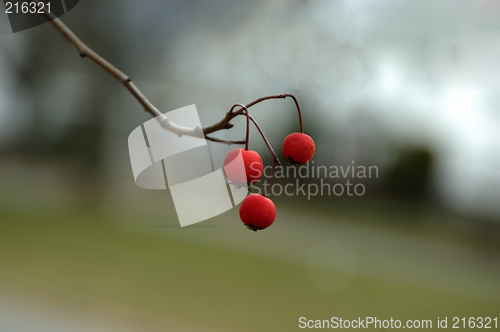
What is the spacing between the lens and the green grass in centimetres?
330

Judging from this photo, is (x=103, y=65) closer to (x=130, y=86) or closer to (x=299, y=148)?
(x=130, y=86)

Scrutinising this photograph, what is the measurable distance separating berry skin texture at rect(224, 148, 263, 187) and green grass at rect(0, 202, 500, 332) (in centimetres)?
278

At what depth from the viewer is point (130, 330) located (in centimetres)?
296

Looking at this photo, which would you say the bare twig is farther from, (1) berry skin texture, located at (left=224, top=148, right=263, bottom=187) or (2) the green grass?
(2) the green grass

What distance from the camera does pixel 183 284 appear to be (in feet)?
12.4

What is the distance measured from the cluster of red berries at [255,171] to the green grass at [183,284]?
8.97ft

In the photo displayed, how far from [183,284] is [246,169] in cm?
347

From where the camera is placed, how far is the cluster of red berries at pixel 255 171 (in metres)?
0.66

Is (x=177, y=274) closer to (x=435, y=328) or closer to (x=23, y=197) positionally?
(x=435, y=328)

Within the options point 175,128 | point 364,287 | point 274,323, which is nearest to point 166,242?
point 274,323

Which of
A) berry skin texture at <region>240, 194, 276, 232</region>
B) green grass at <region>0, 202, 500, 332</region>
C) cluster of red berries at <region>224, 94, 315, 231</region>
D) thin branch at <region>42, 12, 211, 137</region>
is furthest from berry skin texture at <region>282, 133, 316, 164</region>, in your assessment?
green grass at <region>0, 202, 500, 332</region>

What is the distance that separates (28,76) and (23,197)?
2.16 metres

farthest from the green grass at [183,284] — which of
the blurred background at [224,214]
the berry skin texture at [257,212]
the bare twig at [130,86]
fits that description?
the bare twig at [130,86]

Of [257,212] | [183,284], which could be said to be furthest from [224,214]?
[257,212]
